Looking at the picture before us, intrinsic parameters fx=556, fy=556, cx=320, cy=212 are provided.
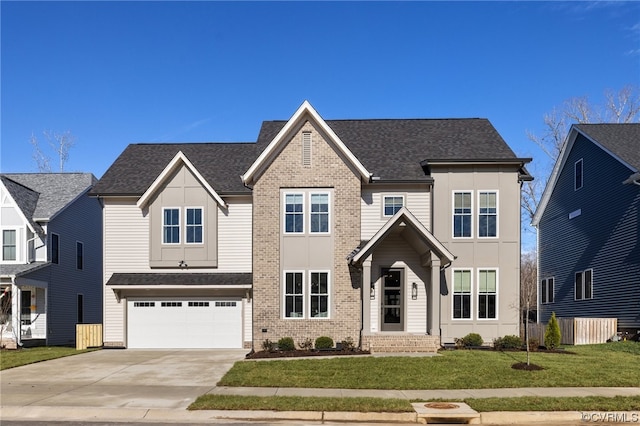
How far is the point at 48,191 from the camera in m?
30.5

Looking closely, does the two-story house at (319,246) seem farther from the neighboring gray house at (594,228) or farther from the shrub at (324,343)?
the neighboring gray house at (594,228)

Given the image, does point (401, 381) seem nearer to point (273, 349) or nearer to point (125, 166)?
point (273, 349)

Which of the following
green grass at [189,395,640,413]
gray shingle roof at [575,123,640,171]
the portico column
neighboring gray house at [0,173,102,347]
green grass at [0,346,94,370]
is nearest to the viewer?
green grass at [189,395,640,413]

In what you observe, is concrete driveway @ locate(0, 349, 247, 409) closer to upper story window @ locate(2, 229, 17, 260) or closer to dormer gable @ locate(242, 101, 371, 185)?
dormer gable @ locate(242, 101, 371, 185)

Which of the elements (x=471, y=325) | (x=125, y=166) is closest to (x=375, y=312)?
(x=471, y=325)

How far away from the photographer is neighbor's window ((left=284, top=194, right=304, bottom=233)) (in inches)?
849

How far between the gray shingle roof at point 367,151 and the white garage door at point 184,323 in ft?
15.6

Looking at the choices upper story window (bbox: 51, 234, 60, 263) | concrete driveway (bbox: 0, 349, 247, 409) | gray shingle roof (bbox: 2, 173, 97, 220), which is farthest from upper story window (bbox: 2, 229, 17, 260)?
A: concrete driveway (bbox: 0, 349, 247, 409)

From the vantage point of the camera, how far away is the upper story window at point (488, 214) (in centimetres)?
2191

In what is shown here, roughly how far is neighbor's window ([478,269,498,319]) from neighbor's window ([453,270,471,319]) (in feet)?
1.39

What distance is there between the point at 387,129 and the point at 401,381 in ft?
46.5

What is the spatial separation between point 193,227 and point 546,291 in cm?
2148

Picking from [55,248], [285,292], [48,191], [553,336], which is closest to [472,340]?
[553,336]

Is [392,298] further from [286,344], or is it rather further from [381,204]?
[286,344]
